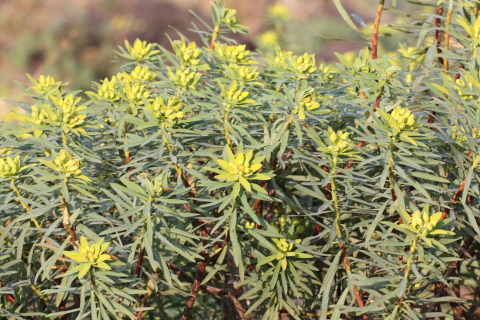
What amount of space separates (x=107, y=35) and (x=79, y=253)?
391 inches

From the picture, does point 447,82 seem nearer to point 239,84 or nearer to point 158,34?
point 239,84

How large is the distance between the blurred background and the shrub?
A: 6.38 m

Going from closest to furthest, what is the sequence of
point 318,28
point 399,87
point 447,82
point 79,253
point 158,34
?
point 79,253 → point 447,82 → point 399,87 → point 318,28 → point 158,34

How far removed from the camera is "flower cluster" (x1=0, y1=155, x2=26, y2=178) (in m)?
1.24

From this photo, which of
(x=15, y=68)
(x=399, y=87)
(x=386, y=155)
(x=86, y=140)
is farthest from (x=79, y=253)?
(x=15, y=68)

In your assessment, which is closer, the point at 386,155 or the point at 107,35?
the point at 386,155

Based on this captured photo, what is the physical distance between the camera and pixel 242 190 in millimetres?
1129

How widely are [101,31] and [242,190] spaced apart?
10.1 meters

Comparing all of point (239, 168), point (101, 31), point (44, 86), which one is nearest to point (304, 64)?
point (239, 168)

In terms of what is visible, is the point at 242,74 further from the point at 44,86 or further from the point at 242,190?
the point at 44,86

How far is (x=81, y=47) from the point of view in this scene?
10180mm

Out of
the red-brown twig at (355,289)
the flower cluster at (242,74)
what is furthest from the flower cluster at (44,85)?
the red-brown twig at (355,289)

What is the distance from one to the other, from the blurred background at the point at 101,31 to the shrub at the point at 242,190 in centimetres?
638

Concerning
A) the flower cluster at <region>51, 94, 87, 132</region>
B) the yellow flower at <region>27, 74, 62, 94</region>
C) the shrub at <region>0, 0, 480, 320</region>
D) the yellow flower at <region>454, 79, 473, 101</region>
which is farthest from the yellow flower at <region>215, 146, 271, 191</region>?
the yellow flower at <region>27, 74, 62, 94</region>
